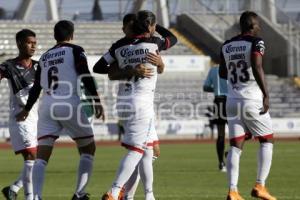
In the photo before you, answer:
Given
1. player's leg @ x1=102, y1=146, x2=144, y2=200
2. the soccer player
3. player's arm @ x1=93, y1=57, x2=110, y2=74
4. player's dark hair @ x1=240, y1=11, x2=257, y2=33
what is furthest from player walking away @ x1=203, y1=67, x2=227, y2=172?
player's leg @ x1=102, y1=146, x2=144, y2=200

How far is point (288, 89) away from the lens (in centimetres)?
4544

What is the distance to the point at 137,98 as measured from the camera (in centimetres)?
1127

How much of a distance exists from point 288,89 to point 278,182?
3009 cm

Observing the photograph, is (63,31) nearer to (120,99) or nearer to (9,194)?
(120,99)

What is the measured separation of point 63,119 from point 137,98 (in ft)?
3.62

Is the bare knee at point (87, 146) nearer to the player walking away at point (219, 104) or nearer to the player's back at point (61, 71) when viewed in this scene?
the player's back at point (61, 71)

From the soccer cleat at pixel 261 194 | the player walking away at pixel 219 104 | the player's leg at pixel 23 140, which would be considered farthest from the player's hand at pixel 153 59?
the player walking away at pixel 219 104

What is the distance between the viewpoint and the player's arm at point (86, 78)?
454 inches

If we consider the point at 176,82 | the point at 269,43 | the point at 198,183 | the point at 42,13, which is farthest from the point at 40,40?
the point at 198,183

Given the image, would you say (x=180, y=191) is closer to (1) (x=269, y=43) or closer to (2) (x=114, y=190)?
(2) (x=114, y=190)

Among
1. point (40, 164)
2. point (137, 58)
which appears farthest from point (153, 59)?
point (40, 164)

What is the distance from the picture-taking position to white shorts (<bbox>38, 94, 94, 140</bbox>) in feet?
38.7

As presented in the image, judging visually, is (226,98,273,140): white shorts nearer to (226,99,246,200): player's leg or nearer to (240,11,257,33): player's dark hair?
(226,99,246,200): player's leg

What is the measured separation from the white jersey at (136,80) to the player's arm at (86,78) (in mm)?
299
